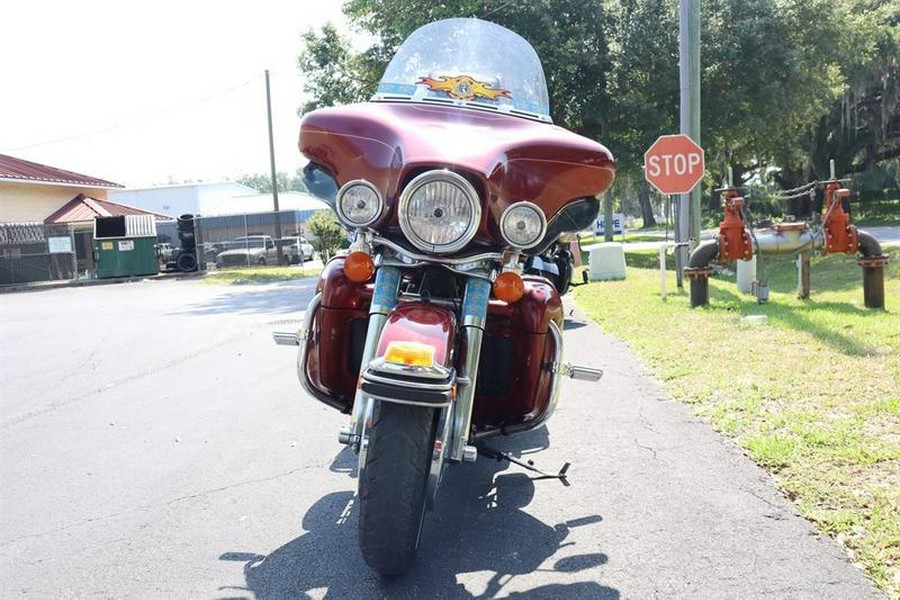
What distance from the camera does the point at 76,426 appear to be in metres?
5.95

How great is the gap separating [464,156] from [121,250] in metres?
25.5

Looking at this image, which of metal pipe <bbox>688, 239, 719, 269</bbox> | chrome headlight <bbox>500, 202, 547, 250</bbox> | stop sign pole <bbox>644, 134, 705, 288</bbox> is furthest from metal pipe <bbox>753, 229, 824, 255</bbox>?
chrome headlight <bbox>500, 202, 547, 250</bbox>

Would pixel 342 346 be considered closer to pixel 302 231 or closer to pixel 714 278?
pixel 714 278

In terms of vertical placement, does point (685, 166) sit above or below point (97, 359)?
above

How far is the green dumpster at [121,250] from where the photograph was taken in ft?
85.4

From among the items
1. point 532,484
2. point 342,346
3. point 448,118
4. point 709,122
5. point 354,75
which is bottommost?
point 532,484

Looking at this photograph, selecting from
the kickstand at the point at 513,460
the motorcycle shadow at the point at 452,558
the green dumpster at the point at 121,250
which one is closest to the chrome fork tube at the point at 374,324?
the motorcycle shadow at the point at 452,558

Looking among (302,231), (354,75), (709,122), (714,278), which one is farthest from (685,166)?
(302,231)

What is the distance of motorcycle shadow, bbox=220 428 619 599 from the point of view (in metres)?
3.11

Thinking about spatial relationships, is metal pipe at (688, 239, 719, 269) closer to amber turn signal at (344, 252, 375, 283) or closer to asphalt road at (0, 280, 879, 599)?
asphalt road at (0, 280, 879, 599)

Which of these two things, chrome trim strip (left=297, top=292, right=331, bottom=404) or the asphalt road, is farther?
chrome trim strip (left=297, top=292, right=331, bottom=404)

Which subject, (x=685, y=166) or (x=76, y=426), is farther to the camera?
(x=685, y=166)

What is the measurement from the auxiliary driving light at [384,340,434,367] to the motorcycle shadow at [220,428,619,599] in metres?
0.95

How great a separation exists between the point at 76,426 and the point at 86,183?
31.2 metres
